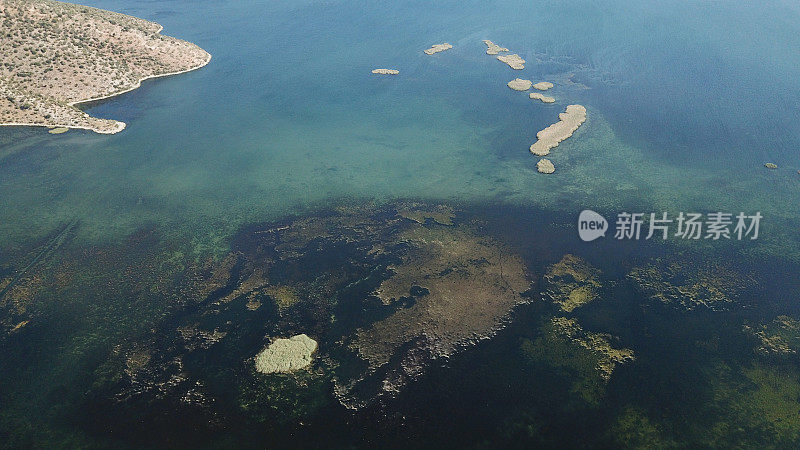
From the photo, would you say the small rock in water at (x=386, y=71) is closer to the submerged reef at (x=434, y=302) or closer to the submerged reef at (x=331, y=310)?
the submerged reef at (x=331, y=310)

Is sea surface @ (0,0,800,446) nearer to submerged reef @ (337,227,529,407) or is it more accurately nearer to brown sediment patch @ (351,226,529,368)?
submerged reef @ (337,227,529,407)

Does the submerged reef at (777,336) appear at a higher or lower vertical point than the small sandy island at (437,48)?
lower

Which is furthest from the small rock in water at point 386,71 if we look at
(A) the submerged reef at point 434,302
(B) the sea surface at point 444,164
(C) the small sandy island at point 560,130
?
(A) the submerged reef at point 434,302

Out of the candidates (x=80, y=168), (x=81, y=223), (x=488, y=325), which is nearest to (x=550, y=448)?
(x=488, y=325)

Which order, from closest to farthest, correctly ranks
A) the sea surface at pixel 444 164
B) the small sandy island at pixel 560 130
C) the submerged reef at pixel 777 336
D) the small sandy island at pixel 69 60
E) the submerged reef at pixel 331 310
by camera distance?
the submerged reef at pixel 331 310, the sea surface at pixel 444 164, the submerged reef at pixel 777 336, the small sandy island at pixel 560 130, the small sandy island at pixel 69 60

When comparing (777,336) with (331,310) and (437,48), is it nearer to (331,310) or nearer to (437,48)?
(331,310)

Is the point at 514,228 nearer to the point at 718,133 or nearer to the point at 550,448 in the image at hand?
the point at 550,448

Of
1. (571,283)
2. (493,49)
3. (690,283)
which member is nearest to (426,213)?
(571,283)
